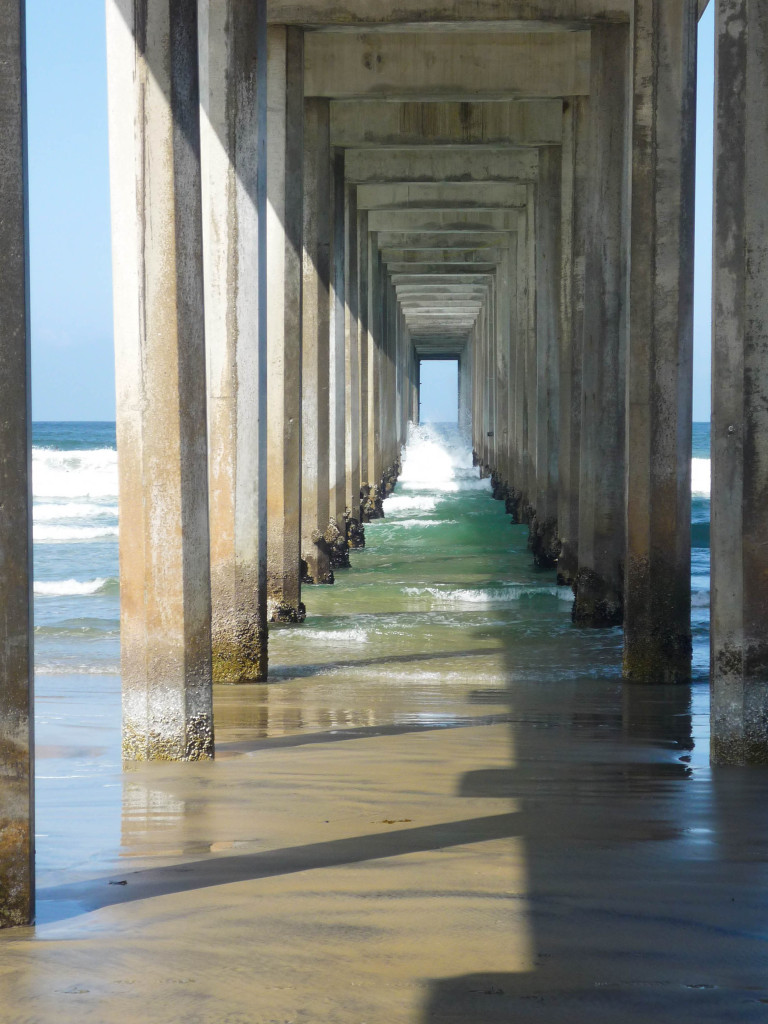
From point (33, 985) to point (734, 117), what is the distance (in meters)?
4.01

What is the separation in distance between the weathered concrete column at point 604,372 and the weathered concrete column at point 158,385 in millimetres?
5159

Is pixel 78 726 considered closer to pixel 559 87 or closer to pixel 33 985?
pixel 33 985

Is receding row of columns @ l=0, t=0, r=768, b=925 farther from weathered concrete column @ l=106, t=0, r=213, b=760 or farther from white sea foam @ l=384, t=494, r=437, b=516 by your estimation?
white sea foam @ l=384, t=494, r=437, b=516

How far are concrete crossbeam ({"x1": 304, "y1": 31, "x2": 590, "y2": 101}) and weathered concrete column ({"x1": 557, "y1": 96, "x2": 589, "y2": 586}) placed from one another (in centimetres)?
46

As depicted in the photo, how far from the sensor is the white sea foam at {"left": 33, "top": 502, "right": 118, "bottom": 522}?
28.7 m

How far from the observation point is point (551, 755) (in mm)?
5410

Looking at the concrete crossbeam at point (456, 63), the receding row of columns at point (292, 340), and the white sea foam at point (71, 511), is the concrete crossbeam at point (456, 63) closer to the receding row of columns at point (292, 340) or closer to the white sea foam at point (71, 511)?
the receding row of columns at point (292, 340)

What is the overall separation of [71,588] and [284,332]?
4616 millimetres

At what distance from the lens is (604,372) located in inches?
391

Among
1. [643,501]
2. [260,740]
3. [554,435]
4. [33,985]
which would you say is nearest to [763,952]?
[33,985]

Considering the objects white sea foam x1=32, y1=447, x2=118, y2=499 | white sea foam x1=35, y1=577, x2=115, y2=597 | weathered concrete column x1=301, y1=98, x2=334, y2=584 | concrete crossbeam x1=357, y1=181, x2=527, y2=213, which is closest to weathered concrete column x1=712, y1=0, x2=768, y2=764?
weathered concrete column x1=301, y1=98, x2=334, y2=584

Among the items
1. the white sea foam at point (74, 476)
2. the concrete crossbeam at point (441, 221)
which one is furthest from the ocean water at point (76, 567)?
the concrete crossbeam at point (441, 221)

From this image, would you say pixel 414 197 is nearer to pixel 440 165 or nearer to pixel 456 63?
pixel 440 165

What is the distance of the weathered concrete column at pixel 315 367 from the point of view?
12766 millimetres
